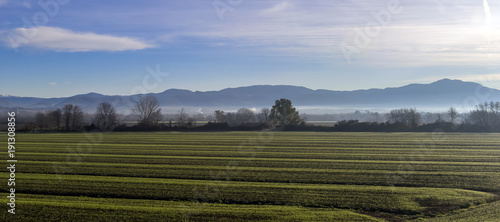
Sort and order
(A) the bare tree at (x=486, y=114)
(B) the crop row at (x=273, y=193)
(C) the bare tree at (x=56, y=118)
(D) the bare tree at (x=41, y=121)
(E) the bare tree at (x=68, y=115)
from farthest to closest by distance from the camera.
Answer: (E) the bare tree at (x=68, y=115) < (C) the bare tree at (x=56, y=118) < (D) the bare tree at (x=41, y=121) < (A) the bare tree at (x=486, y=114) < (B) the crop row at (x=273, y=193)

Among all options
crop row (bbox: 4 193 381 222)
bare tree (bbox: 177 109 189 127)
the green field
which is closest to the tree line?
bare tree (bbox: 177 109 189 127)

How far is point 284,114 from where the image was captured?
95375 mm

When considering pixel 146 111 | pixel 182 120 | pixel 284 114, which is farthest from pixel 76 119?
pixel 284 114

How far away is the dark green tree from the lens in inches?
3688

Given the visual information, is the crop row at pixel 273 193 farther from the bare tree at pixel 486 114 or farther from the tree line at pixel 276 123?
the bare tree at pixel 486 114

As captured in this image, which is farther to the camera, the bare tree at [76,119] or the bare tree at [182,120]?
the bare tree at [76,119]

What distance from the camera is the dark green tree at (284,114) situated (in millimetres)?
93688

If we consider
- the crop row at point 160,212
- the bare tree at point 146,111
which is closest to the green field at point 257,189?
the crop row at point 160,212

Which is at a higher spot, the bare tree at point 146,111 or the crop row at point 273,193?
the bare tree at point 146,111

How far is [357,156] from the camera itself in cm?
3319

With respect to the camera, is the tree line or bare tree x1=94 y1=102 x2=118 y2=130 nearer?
the tree line

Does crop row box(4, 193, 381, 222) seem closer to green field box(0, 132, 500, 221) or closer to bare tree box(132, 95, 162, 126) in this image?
green field box(0, 132, 500, 221)

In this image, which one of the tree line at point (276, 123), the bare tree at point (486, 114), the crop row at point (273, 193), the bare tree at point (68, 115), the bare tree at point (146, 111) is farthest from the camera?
the bare tree at point (146, 111)

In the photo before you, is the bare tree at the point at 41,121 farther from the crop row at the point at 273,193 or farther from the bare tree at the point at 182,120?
the crop row at the point at 273,193
